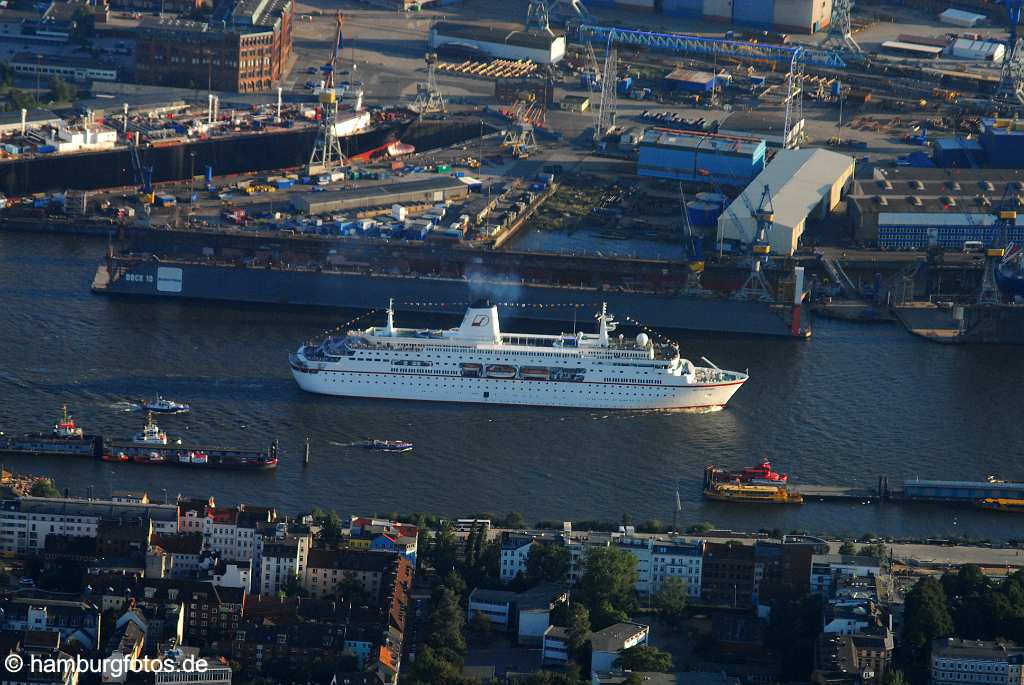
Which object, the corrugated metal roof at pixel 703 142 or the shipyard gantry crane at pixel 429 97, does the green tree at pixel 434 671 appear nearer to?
the corrugated metal roof at pixel 703 142

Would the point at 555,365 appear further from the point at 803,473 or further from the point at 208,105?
the point at 208,105

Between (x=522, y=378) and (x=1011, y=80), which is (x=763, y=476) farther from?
(x=1011, y=80)

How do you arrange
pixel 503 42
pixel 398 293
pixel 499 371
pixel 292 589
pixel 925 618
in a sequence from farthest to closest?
pixel 503 42, pixel 398 293, pixel 499 371, pixel 292 589, pixel 925 618

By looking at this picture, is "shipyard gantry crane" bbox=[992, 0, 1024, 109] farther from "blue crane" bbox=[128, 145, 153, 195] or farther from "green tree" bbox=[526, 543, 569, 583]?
"green tree" bbox=[526, 543, 569, 583]

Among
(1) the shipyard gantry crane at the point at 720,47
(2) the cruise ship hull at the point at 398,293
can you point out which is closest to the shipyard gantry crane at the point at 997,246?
(2) the cruise ship hull at the point at 398,293

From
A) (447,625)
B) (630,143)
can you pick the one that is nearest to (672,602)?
(447,625)

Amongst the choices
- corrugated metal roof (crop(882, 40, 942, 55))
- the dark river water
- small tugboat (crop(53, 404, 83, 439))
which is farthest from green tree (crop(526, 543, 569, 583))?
corrugated metal roof (crop(882, 40, 942, 55))
